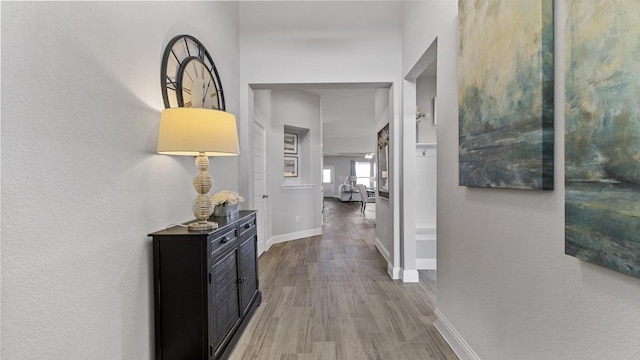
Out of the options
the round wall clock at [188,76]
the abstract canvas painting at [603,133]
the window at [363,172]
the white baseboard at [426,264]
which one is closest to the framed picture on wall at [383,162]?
the white baseboard at [426,264]

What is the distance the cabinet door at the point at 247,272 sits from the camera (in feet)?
7.15

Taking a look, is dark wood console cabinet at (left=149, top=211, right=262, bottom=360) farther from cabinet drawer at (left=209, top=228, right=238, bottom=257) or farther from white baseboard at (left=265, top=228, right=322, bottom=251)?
white baseboard at (left=265, top=228, right=322, bottom=251)

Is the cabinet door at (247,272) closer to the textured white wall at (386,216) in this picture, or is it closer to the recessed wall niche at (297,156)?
the textured white wall at (386,216)

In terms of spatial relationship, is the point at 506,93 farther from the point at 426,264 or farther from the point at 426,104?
the point at 426,104

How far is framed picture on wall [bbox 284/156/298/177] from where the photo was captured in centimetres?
555

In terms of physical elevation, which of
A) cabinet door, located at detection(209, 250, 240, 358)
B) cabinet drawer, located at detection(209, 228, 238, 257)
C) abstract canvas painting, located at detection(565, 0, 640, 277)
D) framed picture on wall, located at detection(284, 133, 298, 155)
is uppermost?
framed picture on wall, located at detection(284, 133, 298, 155)

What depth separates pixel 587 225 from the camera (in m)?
0.92

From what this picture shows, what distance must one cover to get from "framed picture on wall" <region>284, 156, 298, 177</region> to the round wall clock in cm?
302

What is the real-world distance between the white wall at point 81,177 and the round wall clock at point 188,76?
78 millimetres

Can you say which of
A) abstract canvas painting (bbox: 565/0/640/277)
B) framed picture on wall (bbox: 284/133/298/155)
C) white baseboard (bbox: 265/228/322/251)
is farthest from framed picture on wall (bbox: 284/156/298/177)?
abstract canvas painting (bbox: 565/0/640/277)

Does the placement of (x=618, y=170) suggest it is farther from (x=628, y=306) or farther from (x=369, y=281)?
(x=369, y=281)

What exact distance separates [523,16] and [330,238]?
465 cm

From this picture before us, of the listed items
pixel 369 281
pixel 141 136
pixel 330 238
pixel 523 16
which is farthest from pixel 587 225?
pixel 330 238

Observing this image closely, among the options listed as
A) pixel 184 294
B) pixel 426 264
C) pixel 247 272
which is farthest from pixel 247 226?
pixel 426 264
